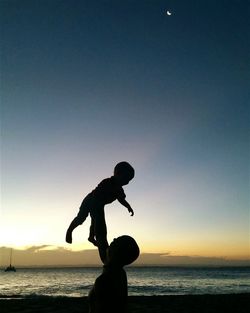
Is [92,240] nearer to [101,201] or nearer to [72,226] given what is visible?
[72,226]

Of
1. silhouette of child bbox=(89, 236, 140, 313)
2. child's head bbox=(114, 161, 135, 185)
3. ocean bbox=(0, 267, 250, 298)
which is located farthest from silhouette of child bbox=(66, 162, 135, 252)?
ocean bbox=(0, 267, 250, 298)

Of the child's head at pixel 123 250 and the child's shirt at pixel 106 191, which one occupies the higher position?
the child's shirt at pixel 106 191

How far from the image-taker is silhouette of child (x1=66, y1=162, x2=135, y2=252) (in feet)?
16.6

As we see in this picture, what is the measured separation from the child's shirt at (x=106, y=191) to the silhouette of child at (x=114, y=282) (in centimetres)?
164

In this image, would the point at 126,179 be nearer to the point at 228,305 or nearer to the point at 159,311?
the point at 159,311

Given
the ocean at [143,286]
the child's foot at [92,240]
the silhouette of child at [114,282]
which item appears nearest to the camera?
the silhouette of child at [114,282]

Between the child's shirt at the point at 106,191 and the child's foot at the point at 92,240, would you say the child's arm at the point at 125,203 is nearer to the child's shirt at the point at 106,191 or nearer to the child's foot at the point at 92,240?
the child's shirt at the point at 106,191

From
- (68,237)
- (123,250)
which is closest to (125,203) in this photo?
(68,237)

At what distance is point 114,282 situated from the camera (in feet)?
11.3

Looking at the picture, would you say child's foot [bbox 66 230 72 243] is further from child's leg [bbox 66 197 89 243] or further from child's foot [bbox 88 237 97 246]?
child's foot [bbox 88 237 97 246]

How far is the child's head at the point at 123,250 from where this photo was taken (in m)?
3.50

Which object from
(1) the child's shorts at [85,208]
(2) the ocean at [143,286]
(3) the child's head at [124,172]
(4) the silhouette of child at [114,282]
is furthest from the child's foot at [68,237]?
(2) the ocean at [143,286]

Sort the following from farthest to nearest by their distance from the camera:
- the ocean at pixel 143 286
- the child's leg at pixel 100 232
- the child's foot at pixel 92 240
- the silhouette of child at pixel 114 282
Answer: the ocean at pixel 143 286, the child's foot at pixel 92 240, the child's leg at pixel 100 232, the silhouette of child at pixel 114 282

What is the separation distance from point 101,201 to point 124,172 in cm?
54
